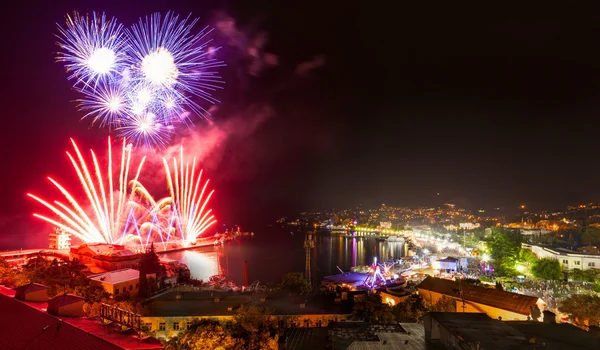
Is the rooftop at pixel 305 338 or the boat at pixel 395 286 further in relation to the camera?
the boat at pixel 395 286

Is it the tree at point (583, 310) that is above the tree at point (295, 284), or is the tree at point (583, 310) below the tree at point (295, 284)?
above

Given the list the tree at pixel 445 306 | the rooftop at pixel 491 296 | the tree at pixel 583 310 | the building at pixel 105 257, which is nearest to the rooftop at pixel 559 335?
the tree at pixel 583 310

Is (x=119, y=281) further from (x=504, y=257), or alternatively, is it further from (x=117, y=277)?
(x=504, y=257)

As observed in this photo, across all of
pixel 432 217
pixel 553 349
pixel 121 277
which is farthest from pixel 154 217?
pixel 432 217

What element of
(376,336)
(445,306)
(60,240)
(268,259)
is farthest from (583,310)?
(60,240)

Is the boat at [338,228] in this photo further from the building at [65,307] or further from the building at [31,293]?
the building at [65,307]

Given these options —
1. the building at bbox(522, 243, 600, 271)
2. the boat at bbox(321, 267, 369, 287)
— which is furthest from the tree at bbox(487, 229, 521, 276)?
the boat at bbox(321, 267, 369, 287)

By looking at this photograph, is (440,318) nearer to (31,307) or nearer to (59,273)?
(31,307)

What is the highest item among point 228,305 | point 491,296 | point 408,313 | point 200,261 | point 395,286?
point 228,305
